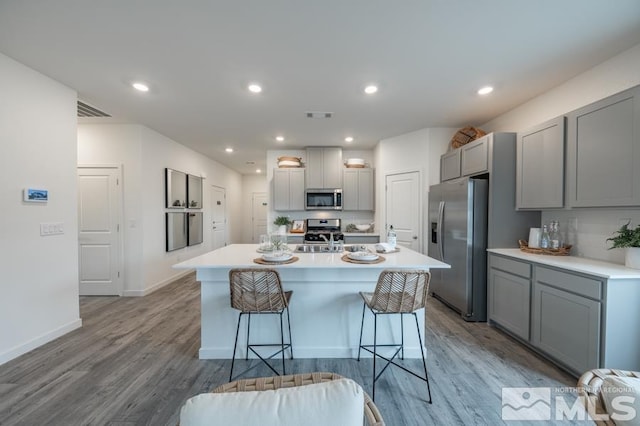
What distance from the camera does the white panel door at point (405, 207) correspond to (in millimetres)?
4115

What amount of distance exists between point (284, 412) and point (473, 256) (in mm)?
3008

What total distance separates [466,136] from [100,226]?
5.55m

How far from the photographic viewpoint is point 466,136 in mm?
3514

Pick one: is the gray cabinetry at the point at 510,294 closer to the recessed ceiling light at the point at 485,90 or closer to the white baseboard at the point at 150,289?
the recessed ceiling light at the point at 485,90

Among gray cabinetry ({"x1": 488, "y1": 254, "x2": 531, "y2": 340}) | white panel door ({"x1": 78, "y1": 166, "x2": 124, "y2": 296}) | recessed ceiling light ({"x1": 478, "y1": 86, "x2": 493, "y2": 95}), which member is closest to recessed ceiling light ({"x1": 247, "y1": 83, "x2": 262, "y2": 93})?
recessed ceiling light ({"x1": 478, "y1": 86, "x2": 493, "y2": 95})

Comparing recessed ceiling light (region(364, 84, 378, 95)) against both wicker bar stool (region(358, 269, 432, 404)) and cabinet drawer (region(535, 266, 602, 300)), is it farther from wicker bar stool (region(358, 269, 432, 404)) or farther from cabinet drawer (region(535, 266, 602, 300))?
cabinet drawer (region(535, 266, 602, 300))

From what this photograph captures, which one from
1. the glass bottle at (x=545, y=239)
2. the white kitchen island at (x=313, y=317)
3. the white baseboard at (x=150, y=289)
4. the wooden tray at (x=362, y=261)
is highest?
the glass bottle at (x=545, y=239)

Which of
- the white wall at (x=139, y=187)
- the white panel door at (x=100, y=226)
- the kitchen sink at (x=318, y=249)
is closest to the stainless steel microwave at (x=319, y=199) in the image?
the kitchen sink at (x=318, y=249)

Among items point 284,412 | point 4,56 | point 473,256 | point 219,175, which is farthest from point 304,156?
point 284,412

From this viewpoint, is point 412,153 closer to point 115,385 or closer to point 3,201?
point 115,385

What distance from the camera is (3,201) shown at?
217 cm

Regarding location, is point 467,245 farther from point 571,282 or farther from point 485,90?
point 485,90

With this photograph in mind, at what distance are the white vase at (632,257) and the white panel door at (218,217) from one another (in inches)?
258

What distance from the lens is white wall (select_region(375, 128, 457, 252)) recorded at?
3.96 meters
